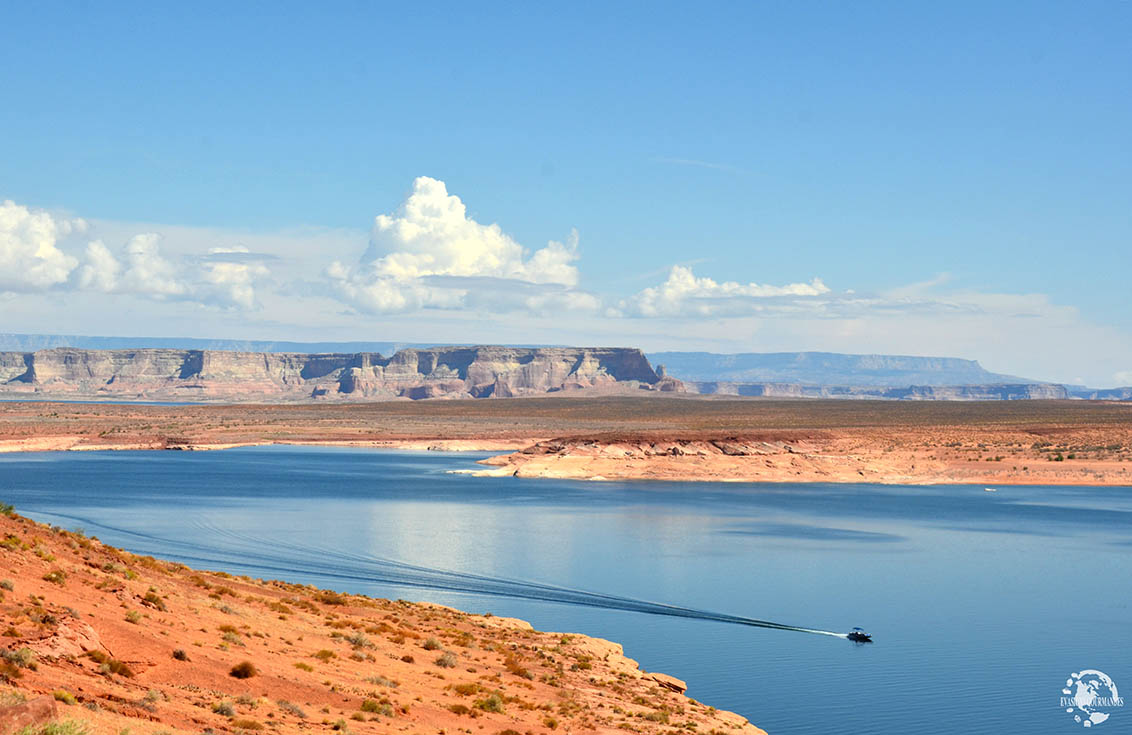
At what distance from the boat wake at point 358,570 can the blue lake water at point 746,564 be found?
19 cm

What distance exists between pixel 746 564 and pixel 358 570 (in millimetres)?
16917

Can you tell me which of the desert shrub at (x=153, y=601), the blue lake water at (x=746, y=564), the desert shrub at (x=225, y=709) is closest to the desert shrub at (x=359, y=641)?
the desert shrub at (x=153, y=601)

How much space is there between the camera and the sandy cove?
1809cm

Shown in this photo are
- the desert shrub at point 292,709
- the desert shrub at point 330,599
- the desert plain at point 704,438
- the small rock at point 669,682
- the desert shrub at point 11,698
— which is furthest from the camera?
the desert plain at point 704,438

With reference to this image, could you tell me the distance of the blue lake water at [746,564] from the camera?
2925 centimetres

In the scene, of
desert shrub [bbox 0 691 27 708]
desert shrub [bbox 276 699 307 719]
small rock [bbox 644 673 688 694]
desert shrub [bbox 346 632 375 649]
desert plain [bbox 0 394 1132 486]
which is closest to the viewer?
desert shrub [bbox 0 691 27 708]

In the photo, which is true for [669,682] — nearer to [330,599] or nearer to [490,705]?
[490,705]

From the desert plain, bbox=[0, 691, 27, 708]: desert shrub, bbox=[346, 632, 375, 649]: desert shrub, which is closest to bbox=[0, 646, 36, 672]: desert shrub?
bbox=[0, 691, 27, 708]: desert shrub

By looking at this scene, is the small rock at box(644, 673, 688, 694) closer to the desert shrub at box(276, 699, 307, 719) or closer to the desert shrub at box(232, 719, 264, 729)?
the desert shrub at box(276, 699, 307, 719)

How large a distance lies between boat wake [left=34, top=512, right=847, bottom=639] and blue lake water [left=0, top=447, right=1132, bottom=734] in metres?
0.19

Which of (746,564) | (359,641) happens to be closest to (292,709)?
(359,641)

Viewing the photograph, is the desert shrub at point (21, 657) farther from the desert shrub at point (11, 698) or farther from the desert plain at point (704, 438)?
the desert plain at point (704, 438)

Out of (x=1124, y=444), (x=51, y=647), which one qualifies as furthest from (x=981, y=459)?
(x=51, y=647)

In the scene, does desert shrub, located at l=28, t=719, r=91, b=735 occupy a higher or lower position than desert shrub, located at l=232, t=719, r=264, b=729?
higher
